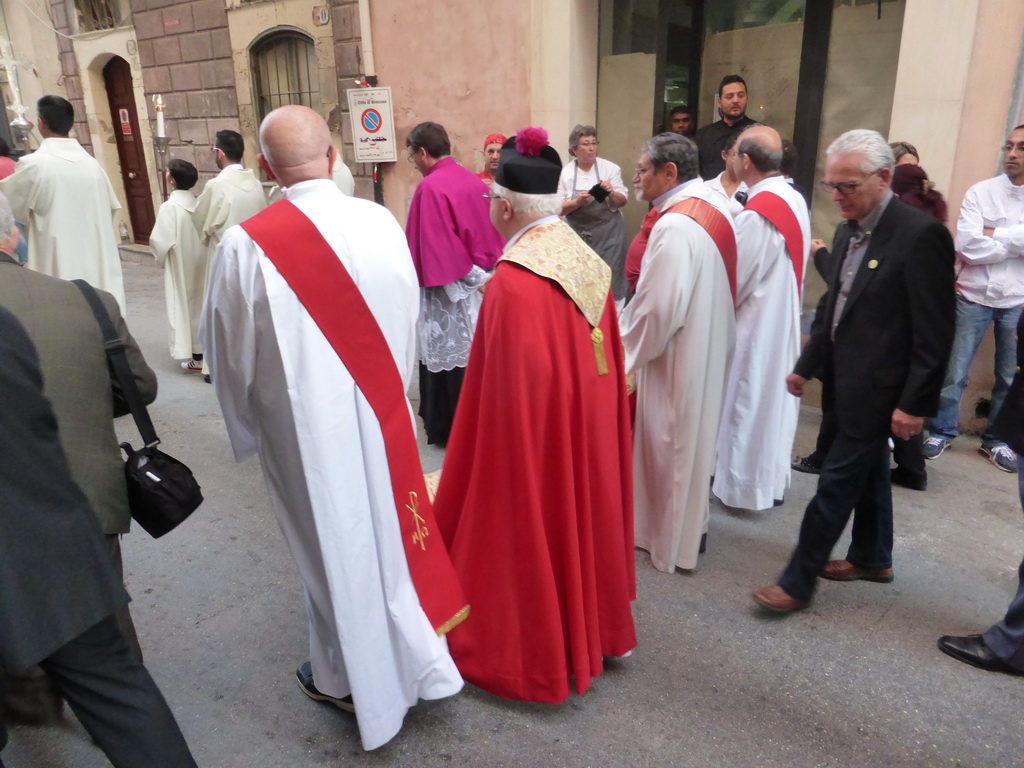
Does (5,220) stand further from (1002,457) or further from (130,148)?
(130,148)

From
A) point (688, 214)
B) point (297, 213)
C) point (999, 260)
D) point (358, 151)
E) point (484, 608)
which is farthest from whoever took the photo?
point (358, 151)

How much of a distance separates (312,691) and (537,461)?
109 cm

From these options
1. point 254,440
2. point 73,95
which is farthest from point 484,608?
point 73,95

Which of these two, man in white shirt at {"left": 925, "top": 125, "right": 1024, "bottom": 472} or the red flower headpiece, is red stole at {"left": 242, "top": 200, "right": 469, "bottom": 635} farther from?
man in white shirt at {"left": 925, "top": 125, "right": 1024, "bottom": 472}

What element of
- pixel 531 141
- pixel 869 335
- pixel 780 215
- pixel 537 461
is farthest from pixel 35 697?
pixel 780 215

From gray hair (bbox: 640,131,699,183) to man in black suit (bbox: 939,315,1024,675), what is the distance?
1258 mm

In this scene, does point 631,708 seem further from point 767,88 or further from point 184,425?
point 767,88

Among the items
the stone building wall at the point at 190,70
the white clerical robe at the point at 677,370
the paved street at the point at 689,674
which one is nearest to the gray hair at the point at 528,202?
the white clerical robe at the point at 677,370

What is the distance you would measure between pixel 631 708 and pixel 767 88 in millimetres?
4992

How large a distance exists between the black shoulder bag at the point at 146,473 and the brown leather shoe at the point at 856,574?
7.99ft

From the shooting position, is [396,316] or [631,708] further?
[631,708]

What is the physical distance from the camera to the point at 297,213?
1856 mm

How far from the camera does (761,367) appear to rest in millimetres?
3443

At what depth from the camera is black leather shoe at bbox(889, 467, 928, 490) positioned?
12.4 ft
